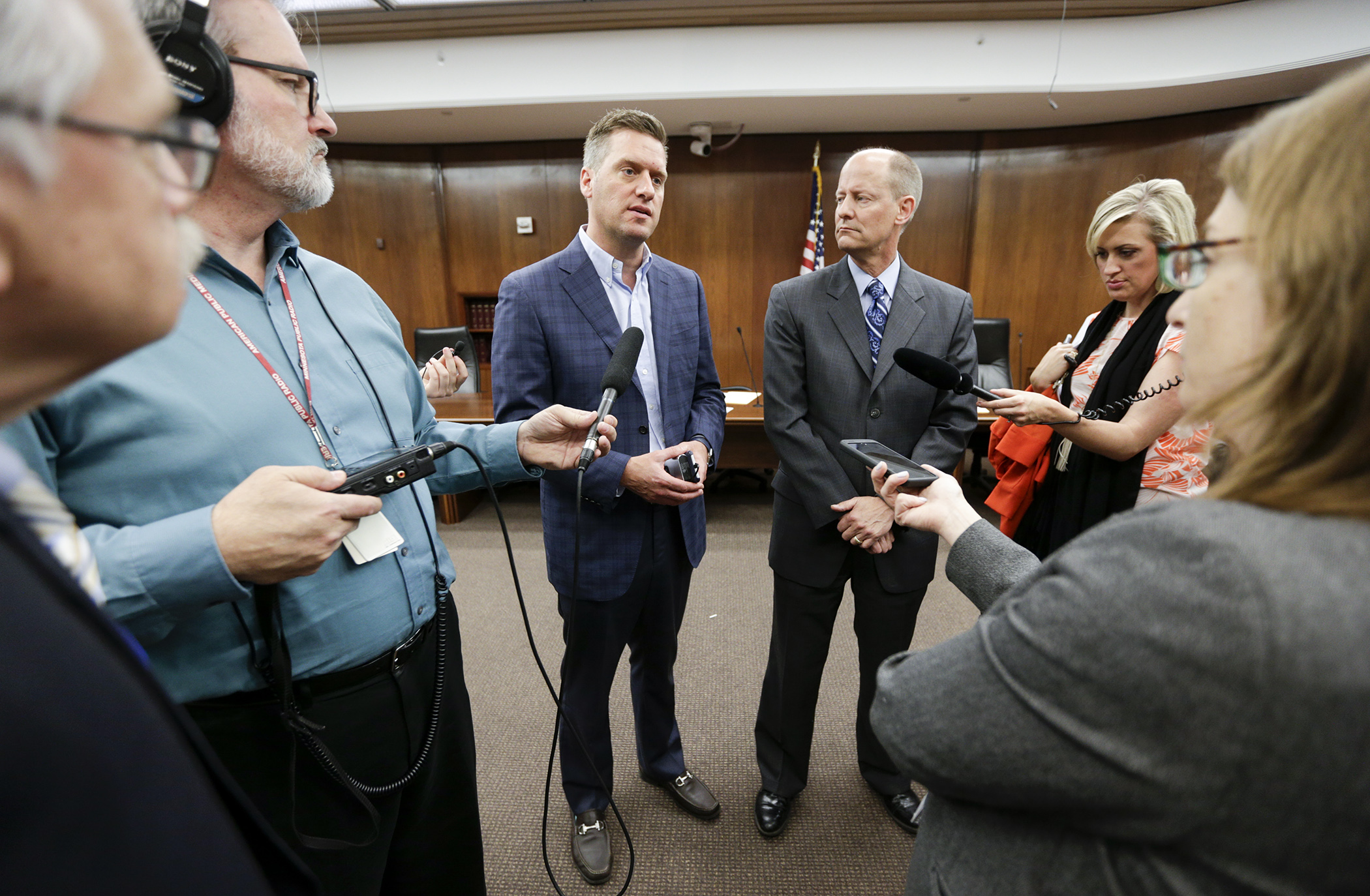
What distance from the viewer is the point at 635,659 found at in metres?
1.70

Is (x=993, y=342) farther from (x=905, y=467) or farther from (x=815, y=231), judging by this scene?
(x=905, y=467)

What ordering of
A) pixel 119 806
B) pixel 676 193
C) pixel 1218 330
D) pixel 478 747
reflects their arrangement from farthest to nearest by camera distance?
pixel 676 193 → pixel 478 747 → pixel 1218 330 → pixel 119 806

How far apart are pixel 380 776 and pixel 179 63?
1074 millimetres

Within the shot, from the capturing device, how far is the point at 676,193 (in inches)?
221

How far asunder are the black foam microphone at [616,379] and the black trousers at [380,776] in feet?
1.49

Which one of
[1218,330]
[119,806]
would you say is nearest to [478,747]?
[119,806]

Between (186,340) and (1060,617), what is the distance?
3.50 feet

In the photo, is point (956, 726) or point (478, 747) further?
point (478, 747)

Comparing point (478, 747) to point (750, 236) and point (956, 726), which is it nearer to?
point (956, 726)

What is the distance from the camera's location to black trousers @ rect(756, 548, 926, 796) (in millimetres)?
1640

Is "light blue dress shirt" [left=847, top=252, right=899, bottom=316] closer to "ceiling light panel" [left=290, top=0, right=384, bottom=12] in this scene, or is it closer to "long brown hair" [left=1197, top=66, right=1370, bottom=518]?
"long brown hair" [left=1197, top=66, right=1370, bottom=518]

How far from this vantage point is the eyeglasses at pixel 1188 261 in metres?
0.57

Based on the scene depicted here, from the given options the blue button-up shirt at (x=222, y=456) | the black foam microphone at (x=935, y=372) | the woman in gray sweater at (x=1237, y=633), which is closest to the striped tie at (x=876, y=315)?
the black foam microphone at (x=935, y=372)

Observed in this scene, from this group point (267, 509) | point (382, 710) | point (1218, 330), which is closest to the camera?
point (1218, 330)
